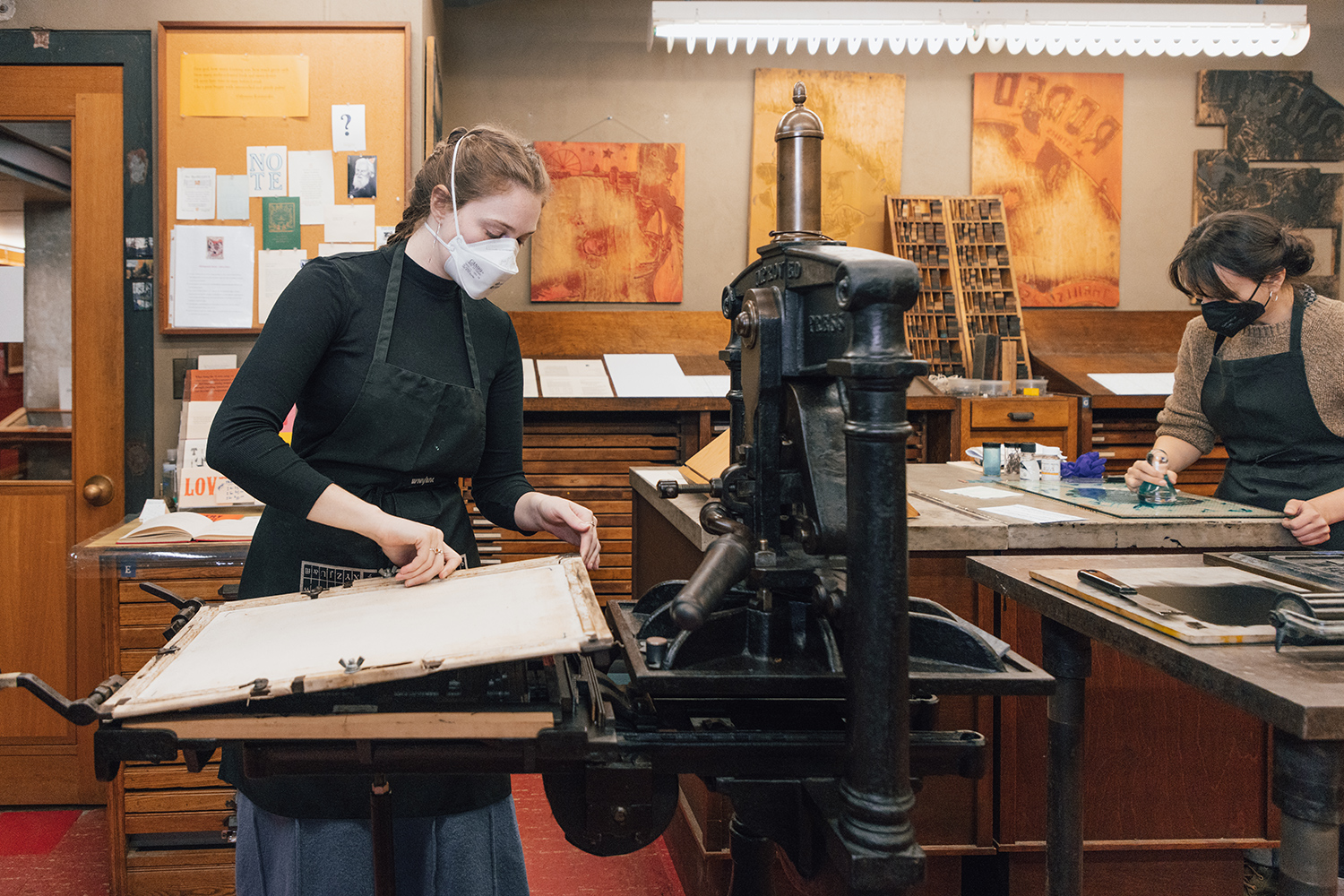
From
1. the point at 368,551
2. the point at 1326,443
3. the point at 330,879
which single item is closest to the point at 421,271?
the point at 368,551

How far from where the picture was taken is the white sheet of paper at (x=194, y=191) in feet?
10.2

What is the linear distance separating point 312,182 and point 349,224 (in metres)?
0.18

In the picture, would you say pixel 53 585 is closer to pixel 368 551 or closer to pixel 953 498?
pixel 368 551

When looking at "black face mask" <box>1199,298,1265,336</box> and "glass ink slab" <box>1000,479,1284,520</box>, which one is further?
"black face mask" <box>1199,298,1265,336</box>

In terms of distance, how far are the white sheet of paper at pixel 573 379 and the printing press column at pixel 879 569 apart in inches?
136

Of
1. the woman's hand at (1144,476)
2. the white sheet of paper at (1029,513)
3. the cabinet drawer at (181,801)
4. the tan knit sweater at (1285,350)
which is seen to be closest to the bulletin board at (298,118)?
the cabinet drawer at (181,801)

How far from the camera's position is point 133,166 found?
3.13 m

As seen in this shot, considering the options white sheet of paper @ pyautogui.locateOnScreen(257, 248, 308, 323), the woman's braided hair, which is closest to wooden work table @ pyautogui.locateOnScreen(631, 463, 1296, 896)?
the woman's braided hair

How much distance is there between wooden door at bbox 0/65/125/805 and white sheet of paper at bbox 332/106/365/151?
0.70 metres

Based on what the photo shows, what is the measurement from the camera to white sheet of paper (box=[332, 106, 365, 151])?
316cm

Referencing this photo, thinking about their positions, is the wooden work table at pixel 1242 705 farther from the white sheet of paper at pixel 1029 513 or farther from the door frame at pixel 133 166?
the door frame at pixel 133 166

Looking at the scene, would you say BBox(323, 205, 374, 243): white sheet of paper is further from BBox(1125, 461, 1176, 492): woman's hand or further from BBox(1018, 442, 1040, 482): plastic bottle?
BBox(1125, 461, 1176, 492): woman's hand

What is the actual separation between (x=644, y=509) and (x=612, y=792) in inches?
85.2

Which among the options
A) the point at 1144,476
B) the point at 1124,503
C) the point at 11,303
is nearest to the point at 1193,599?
the point at 1124,503
